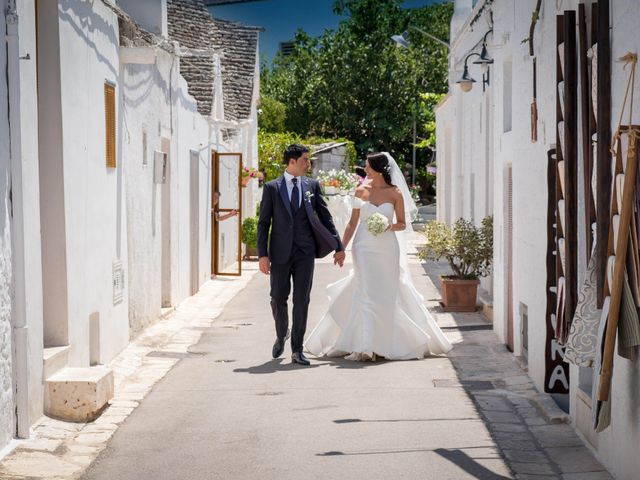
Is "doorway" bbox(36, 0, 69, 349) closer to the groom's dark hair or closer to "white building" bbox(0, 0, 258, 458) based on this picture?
"white building" bbox(0, 0, 258, 458)

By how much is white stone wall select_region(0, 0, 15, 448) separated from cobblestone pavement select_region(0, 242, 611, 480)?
24cm

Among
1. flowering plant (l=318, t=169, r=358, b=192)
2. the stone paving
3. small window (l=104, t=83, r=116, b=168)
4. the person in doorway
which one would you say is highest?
small window (l=104, t=83, r=116, b=168)

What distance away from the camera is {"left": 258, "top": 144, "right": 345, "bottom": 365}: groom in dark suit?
10.3 metres

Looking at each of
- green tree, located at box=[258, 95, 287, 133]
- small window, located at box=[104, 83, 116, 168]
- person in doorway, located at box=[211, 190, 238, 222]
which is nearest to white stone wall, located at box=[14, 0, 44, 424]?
small window, located at box=[104, 83, 116, 168]

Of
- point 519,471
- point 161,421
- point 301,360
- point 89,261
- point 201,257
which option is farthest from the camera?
point 201,257

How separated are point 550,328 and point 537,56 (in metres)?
2.34

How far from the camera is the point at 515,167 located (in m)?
10.7

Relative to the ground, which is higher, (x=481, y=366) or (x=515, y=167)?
(x=515, y=167)

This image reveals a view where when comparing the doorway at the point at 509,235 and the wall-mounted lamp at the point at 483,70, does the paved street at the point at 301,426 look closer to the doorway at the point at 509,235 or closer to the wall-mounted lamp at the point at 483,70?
the doorway at the point at 509,235

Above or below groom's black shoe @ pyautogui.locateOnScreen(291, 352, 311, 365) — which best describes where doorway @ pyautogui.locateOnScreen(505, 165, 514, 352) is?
above

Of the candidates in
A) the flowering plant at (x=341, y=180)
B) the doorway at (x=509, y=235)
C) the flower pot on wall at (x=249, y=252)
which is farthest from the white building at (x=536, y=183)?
the flowering plant at (x=341, y=180)

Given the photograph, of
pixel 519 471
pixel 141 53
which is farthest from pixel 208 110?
pixel 519 471

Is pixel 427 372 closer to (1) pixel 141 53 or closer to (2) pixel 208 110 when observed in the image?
(1) pixel 141 53

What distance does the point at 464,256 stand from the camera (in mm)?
14625
